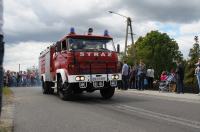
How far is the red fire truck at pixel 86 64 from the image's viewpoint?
17.6 m

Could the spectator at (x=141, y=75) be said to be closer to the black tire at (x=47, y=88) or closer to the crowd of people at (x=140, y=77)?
the crowd of people at (x=140, y=77)

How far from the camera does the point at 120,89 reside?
27.6 m

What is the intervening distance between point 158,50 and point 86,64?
71540 mm

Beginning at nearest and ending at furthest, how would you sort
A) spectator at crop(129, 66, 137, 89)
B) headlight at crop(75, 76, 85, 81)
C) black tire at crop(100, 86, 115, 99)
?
headlight at crop(75, 76, 85, 81) → black tire at crop(100, 86, 115, 99) → spectator at crop(129, 66, 137, 89)

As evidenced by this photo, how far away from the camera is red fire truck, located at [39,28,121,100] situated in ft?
57.7

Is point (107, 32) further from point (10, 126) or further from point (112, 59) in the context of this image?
point (10, 126)

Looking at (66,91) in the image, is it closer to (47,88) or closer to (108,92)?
(108,92)

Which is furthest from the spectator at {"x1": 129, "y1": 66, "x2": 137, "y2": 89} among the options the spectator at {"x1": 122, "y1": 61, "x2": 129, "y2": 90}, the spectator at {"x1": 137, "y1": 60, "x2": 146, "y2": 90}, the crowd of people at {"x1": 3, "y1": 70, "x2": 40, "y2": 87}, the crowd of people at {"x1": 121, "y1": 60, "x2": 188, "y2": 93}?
the crowd of people at {"x1": 3, "y1": 70, "x2": 40, "y2": 87}

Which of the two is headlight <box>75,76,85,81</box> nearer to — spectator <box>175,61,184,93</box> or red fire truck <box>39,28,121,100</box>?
red fire truck <box>39,28,121,100</box>

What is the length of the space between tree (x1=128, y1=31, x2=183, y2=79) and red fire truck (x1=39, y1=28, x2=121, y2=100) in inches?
2637

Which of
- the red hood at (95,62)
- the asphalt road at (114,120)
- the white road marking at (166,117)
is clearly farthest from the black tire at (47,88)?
the asphalt road at (114,120)

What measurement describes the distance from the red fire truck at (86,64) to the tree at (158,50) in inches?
2637

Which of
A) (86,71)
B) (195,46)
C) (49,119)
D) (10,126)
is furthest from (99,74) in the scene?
(195,46)

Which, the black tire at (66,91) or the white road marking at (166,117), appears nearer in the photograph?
the white road marking at (166,117)
